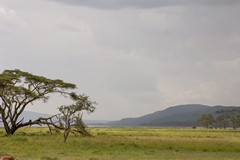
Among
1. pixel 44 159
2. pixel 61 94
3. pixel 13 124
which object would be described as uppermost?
pixel 61 94

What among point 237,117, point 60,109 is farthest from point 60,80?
point 237,117

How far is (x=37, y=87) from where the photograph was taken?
63781 millimetres

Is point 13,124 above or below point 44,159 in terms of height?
above

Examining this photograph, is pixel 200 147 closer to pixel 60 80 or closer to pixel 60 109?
pixel 60 109

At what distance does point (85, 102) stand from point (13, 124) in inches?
505

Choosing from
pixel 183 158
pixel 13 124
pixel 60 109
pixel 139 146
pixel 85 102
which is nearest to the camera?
pixel 183 158

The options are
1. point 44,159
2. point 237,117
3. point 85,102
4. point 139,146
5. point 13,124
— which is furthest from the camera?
point 237,117

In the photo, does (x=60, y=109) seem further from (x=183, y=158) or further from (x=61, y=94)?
(x=183, y=158)

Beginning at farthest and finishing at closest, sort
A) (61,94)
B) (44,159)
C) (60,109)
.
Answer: (61,94) < (60,109) < (44,159)

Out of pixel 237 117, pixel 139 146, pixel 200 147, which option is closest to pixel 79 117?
pixel 139 146

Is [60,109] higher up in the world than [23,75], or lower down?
lower down

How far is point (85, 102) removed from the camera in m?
56.3

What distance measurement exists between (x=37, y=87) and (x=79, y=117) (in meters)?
12.6

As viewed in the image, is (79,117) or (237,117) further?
(237,117)
